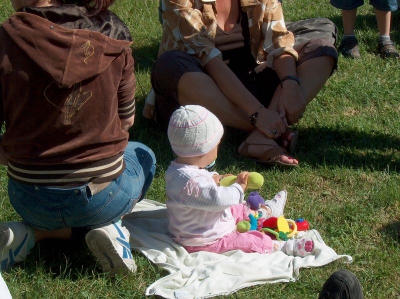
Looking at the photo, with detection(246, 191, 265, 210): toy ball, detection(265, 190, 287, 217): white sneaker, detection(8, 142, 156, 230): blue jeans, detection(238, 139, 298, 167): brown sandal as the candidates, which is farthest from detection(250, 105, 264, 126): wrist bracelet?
detection(8, 142, 156, 230): blue jeans

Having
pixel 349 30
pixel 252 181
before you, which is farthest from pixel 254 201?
pixel 349 30

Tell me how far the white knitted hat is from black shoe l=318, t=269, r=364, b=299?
0.83 meters

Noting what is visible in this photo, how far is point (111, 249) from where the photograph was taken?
9.41 ft

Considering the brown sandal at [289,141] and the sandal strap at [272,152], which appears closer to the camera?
the sandal strap at [272,152]

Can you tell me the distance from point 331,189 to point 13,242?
5.72 feet

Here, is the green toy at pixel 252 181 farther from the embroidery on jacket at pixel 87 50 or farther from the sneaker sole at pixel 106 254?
the embroidery on jacket at pixel 87 50

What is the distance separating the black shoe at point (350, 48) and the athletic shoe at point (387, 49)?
0.20m

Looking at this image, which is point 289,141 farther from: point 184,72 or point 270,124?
point 184,72

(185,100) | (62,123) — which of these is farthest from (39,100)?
(185,100)

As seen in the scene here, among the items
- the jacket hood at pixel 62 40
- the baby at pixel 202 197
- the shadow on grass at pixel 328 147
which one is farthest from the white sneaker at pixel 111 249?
the shadow on grass at pixel 328 147

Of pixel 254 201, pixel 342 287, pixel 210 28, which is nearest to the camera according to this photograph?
pixel 342 287

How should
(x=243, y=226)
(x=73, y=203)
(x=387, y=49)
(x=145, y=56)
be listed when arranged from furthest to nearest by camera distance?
1. (x=145, y=56)
2. (x=387, y=49)
3. (x=243, y=226)
4. (x=73, y=203)

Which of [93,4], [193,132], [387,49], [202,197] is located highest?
[93,4]

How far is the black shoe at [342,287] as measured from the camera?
2.44 metres
